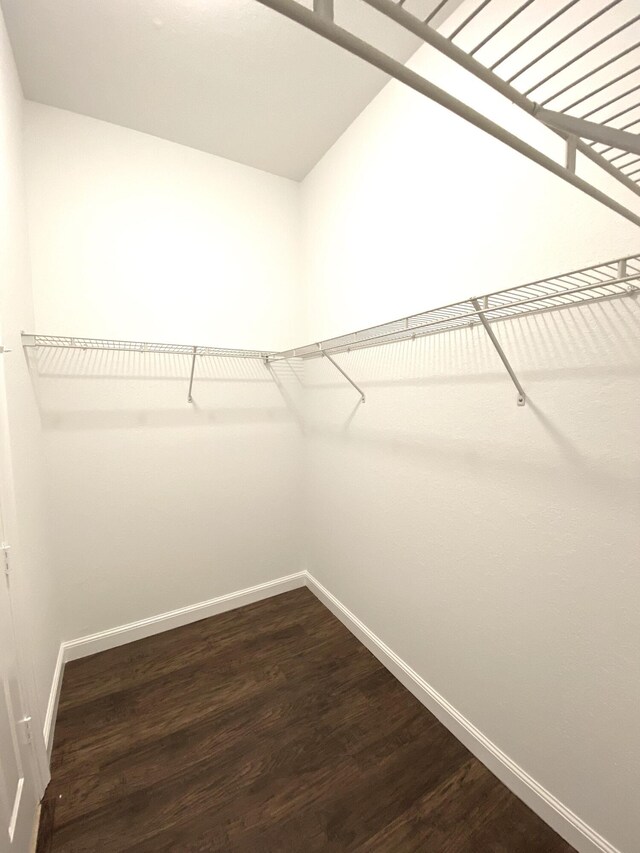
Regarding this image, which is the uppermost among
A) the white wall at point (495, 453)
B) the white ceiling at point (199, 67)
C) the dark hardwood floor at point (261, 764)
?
the white ceiling at point (199, 67)

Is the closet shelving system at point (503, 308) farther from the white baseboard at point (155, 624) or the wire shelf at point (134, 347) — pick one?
the white baseboard at point (155, 624)

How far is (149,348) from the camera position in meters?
2.02

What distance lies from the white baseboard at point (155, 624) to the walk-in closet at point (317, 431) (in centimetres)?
2

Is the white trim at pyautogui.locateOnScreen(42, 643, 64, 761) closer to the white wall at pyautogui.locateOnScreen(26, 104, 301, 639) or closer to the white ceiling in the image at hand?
the white wall at pyautogui.locateOnScreen(26, 104, 301, 639)

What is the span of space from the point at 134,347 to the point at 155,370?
0.51 ft

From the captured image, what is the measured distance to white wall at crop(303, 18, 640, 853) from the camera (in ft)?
3.50

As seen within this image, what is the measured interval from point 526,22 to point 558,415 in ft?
3.81

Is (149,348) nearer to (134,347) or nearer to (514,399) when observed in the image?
(134,347)

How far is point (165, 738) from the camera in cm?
156

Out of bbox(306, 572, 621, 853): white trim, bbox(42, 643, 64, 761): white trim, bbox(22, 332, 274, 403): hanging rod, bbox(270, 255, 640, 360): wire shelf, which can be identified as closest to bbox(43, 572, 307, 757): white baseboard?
bbox(42, 643, 64, 761): white trim

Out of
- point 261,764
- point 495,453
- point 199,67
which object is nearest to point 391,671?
point 261,764

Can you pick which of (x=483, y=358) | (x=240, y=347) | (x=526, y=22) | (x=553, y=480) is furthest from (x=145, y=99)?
(x=553, y=480)

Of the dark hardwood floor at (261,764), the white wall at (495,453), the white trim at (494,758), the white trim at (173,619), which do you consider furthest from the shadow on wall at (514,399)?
the white trim at (173,619)

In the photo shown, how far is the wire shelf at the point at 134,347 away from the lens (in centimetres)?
172
